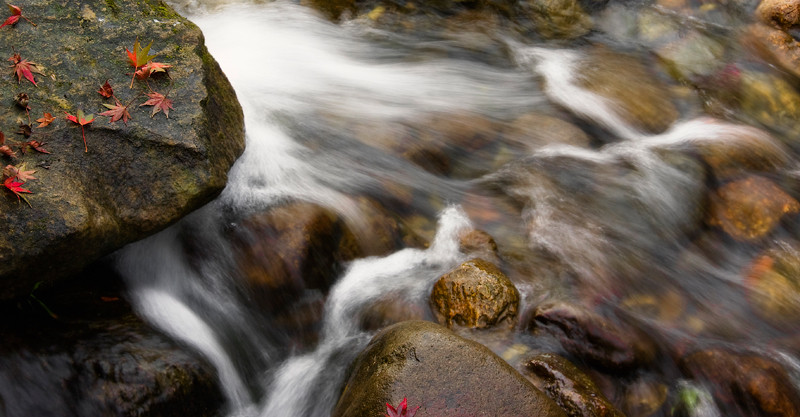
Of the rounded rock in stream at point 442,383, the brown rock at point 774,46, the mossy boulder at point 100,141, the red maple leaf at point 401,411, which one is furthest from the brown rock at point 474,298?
the brown rock at point 774,46

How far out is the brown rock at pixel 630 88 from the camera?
21.3ft

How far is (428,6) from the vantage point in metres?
7.52

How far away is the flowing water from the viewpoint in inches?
163

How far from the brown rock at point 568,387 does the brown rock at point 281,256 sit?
6.19 ft

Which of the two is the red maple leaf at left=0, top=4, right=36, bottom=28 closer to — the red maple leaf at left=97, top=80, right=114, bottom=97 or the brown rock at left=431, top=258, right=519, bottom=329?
the red maple leaf at left=97, top=80, right=114, bottom=97

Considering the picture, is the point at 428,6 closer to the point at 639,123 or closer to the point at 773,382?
the point at 639,123

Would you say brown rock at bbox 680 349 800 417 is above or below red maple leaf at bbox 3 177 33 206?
below

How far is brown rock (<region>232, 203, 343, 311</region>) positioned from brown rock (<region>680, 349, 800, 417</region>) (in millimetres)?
3212

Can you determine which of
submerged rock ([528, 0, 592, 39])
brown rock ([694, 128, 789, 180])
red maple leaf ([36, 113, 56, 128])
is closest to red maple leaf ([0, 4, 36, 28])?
red maple leaf ([36, 113, 56, 128])

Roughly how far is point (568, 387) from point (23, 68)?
443 centimetres

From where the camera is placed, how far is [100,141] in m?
3.48

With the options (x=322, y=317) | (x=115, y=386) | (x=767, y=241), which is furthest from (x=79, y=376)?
(x=767, y=241)

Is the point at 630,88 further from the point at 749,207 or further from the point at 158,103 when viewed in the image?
the point at 158,103

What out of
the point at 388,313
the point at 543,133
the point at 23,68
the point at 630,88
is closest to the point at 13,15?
the point at 23,68
